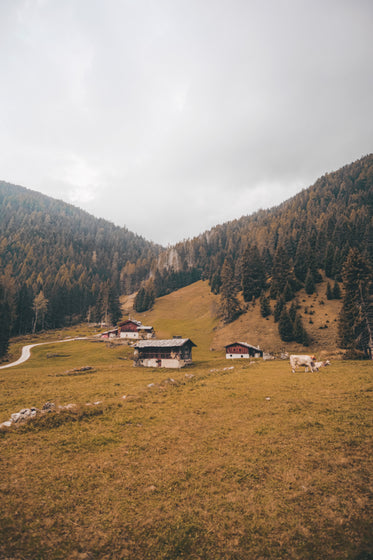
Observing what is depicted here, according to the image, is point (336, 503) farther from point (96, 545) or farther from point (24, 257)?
point (24, 257)

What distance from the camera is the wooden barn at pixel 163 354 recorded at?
55938mm

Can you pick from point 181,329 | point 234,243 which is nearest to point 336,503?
point 181,329

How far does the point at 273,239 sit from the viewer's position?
509 ft

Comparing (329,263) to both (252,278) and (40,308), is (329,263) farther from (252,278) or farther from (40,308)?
(40,308)

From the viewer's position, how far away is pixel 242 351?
205ft

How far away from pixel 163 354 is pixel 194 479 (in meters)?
47.6

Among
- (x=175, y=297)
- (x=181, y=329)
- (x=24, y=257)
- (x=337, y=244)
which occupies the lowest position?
(x=181, y=329)

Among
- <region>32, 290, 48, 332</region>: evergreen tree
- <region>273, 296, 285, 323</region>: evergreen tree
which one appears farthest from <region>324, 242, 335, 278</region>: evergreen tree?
<region>32, 290, 48, 332</region>: evergreen tree

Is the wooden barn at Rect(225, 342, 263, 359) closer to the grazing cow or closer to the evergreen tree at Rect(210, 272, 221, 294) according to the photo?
the grazing cow

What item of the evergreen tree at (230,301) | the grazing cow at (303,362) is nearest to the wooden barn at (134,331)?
the evergreen tree at (230,301)

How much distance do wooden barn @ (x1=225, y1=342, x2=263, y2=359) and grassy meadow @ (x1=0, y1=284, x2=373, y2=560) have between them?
132 feet

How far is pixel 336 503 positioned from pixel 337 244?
130 meters

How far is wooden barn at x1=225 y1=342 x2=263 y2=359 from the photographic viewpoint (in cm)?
6216

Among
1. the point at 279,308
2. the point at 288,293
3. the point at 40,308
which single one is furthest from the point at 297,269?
the point at 40,308
